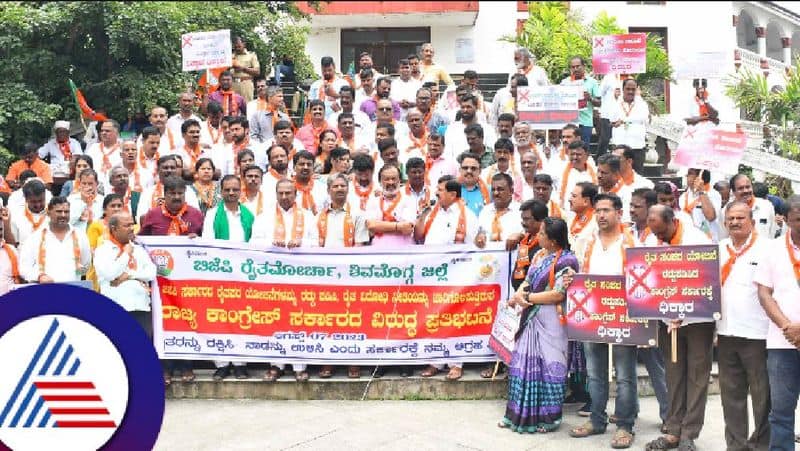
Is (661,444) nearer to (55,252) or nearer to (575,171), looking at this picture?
(575,171)

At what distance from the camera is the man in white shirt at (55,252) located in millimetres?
6371


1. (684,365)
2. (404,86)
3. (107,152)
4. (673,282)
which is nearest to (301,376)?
(684,365)

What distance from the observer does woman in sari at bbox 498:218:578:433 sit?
5957mm

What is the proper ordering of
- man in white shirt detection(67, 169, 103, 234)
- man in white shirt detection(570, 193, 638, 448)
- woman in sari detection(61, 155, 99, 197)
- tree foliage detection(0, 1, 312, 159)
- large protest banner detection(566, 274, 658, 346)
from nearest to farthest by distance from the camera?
large protest banner detection(566, 274, 658, 346), man in white shirt detection(570, 193, 638, 448), man in white shirt detection(67, 169, 103, 234), woman in sari detection(61, 155, 99, 197), tree foliage detection(0, 1, 312, 159)

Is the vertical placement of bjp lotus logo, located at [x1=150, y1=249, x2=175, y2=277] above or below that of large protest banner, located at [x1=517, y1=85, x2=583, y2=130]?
below

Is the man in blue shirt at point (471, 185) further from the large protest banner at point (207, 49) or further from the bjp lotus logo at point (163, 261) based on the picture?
the large protest banner at point (207, 49)

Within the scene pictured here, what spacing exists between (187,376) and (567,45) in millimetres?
14433

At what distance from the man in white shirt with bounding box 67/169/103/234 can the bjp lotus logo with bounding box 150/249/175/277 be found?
1.02 metres

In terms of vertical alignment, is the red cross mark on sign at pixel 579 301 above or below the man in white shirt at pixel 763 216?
below

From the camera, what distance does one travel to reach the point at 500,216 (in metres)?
7.07

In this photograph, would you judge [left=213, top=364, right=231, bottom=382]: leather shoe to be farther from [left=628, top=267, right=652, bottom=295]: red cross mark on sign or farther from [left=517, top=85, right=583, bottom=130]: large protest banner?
[left=517, top=85, right=583, bottom=130]: large protest banner

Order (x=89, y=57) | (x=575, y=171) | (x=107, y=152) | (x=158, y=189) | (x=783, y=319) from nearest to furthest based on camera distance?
1. (x=783, y=319)
2. (x=158, y=189)
3. (x=575, y=171)
4. (x=107, y=152)
5. (x=89, y=57)

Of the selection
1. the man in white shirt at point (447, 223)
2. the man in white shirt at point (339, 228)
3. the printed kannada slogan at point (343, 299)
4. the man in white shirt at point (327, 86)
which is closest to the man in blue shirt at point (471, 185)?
the man in white shirt at point (447, 223)

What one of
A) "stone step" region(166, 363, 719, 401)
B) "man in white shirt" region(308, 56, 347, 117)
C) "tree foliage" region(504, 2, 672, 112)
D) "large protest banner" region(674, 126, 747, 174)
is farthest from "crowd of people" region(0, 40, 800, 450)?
"tree foliage" region(504, 2, 672, 112)
